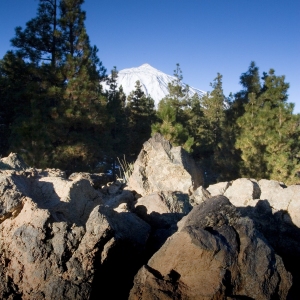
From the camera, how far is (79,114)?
13.7 m

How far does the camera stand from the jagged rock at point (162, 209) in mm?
5387

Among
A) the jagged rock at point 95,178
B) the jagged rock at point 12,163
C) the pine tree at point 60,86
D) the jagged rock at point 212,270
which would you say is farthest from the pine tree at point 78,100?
the jagged rock at point 212,270

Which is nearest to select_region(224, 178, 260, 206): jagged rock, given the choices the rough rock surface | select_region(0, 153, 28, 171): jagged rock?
the rough rock surface

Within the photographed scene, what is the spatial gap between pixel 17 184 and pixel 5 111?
12.2m

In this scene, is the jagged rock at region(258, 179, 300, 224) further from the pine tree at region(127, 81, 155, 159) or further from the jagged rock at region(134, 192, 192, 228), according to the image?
the pine tree at region(127, 81, 155, 159)

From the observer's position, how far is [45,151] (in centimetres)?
1204

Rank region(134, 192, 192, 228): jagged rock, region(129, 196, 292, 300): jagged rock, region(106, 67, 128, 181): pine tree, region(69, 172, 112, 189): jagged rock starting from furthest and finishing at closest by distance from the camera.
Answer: region(106, 67, 128, 181): pine tree, region(69, 172, 112, 189): jagged rock, region(134, 192, 192, 228): jagged rock, region(129, 196, 292, 300): jagged rock

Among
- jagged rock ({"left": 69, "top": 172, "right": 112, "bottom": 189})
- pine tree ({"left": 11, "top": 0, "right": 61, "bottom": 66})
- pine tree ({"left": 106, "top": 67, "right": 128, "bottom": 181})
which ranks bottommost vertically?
jagged rock ({"left": 69, "top": 172, "right": 112, "bottom": 189})

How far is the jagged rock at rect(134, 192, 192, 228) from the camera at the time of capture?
5387 millimetres

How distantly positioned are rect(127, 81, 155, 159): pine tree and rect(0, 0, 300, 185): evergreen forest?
2.73 meters

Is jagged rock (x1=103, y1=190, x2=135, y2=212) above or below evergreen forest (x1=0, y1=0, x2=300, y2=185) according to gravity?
below

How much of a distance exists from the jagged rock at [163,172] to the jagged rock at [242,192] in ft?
2.67

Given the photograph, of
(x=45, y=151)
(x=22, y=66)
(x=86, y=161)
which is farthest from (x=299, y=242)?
(x=22, y=66)

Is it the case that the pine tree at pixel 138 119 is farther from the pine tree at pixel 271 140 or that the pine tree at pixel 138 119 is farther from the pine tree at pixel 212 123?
the pine tree at pixel 271 140
